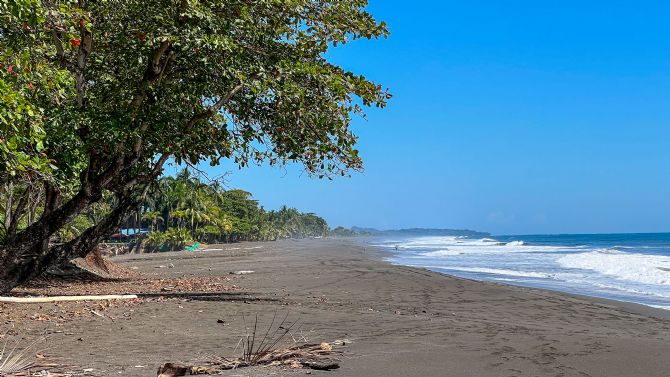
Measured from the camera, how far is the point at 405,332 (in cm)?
865

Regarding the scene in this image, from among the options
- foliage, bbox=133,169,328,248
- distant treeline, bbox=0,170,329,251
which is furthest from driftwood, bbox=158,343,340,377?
foliage, bbox=133,169,328,248

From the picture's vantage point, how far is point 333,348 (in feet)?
22.8

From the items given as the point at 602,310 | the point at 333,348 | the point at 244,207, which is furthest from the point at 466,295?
the point at 244,207

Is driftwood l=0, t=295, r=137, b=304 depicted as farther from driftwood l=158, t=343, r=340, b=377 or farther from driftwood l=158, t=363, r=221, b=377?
driftwood l=158, t=363, r=221, b=377

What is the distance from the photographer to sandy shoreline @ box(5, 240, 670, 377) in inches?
245

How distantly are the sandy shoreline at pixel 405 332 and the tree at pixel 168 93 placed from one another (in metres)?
2.47

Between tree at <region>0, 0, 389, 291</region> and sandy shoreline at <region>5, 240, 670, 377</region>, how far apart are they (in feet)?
8.11

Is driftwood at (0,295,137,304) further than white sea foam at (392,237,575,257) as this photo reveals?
No

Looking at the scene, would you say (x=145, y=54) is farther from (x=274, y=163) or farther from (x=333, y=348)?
(x=333, y=348)

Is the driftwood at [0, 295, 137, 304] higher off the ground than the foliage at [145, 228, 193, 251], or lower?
lower

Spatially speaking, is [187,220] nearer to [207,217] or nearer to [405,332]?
[207,217]

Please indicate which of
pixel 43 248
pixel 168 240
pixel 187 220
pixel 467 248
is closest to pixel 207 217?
pixel 187 220

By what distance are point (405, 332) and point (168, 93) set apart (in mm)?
5909

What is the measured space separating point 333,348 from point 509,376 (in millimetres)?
2227
